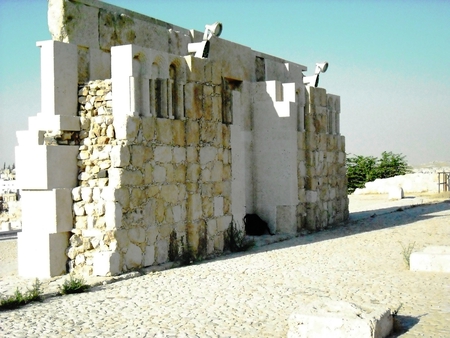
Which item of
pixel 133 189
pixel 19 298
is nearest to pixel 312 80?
pixel 133 189

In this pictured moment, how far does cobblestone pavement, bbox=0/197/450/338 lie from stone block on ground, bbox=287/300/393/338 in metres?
0.30

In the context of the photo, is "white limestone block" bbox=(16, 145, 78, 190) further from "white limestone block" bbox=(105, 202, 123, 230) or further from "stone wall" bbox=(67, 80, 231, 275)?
"white limestone block" bbox=(105, 202, 123, 230)

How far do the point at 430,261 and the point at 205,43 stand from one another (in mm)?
4895

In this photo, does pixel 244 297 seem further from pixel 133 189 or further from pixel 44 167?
pixel 44 167

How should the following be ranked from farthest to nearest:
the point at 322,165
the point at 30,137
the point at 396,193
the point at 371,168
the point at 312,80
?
the point at 371,168 → the point at 396,193 → the point at 312,80 → the point at 322,165 → the point at 30,137

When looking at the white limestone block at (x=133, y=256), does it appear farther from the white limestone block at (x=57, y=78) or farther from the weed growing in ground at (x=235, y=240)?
the weed growing in ground at (x=235, y=240)

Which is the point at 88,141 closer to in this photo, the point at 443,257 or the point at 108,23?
the point at 108,23

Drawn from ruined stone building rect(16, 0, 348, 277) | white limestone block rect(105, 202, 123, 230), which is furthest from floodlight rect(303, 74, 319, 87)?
white limestone block rect(105, 202, 123, 230)

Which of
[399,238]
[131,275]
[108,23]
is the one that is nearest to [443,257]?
[399,238]

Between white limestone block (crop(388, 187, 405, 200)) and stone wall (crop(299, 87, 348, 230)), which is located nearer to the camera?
stone wall (crop(299, 87, 348, 230))

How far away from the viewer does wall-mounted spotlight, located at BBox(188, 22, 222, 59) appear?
390 inches

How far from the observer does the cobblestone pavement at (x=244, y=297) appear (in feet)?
17.5

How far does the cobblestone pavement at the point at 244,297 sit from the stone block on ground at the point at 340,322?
30 cm

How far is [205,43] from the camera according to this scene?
9.91 metres
